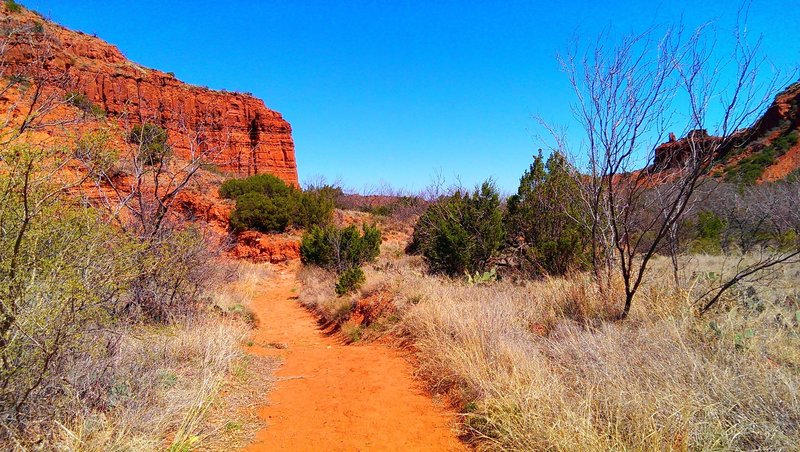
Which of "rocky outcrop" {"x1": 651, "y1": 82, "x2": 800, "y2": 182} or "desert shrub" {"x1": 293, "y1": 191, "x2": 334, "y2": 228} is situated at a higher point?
"rocky outcrop" {"x1": 651, "y1": 82, "x2": 800, "y2": 182}

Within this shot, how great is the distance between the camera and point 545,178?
9.71m

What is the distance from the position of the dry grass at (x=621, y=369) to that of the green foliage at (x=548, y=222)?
2141 millimetres

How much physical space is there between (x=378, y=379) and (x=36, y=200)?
3707 mm

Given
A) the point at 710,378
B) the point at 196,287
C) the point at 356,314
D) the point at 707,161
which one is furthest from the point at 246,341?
the point at 707,161

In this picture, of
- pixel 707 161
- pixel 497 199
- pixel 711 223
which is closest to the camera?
pixel 707 161

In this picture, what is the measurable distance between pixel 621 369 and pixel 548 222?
591 cm

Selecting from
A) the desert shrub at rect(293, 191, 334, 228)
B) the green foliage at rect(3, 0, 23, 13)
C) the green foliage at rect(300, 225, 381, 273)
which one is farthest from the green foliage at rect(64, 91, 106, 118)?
the green foliage at rect(3, 0, 23, 13)

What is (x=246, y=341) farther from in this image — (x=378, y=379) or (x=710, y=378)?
(x=710, y=378)

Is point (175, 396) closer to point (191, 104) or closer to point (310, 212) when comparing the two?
point (310, 212)

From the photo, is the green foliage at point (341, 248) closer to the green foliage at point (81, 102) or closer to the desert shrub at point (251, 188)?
the desert shrub at point (251, 188)

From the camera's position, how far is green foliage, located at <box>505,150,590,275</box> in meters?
8.00

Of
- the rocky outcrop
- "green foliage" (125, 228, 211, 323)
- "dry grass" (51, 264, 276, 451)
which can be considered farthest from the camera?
the rocky outcrop

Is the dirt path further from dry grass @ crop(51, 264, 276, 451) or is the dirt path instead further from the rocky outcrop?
the rocky outcrop

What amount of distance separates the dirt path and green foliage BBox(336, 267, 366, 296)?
3.27 meters
